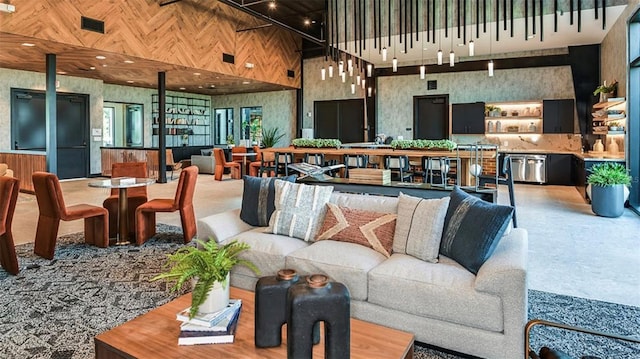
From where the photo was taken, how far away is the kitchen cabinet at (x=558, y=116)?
10453mm

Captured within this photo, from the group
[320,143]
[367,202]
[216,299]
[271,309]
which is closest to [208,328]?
[216,299]

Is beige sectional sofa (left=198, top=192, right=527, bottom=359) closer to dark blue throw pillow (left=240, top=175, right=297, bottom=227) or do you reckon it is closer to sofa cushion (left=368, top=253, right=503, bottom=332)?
sofa cushion (left=368, top=253, right=503, bottom=332)

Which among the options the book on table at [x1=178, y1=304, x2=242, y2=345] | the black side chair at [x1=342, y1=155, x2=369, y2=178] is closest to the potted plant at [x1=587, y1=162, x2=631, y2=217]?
the black side chair at [x1=342, y1=155, x2=369, y2=178]

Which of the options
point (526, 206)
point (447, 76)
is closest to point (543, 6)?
point (526, 206)

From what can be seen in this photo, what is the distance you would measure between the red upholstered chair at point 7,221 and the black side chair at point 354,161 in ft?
17.9

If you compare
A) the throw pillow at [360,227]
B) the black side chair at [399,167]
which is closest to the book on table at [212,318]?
the throw pillow at [360,227]

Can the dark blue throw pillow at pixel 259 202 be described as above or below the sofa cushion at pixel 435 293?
above

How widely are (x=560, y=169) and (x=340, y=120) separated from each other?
691cm

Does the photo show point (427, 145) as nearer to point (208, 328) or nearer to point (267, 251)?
point (267, 251)

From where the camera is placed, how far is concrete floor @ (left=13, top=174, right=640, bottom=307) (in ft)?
11.8

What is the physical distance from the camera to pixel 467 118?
38.4ft

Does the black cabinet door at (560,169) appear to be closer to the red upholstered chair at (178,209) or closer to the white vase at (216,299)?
the red upholstered chair at (178,209)

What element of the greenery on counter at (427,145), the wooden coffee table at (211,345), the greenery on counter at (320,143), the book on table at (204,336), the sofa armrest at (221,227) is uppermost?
the greenery on counter at (320,143)

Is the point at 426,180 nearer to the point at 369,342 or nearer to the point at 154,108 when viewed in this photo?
the point at 369,342
